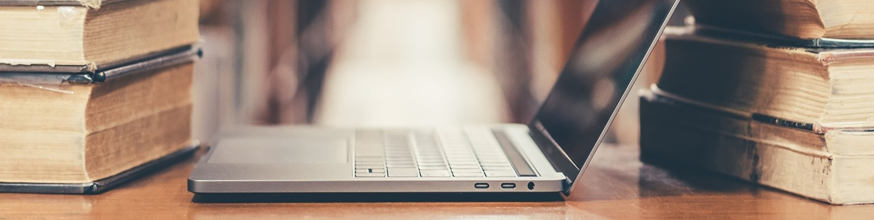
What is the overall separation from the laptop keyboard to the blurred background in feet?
5.25

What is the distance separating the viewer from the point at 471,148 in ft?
2.48

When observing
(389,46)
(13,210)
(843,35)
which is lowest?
(389,46)

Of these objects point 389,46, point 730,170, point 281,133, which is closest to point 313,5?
point 389,46

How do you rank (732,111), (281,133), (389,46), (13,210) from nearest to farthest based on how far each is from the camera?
(13,210), (732,111), (281,133), (389,46)

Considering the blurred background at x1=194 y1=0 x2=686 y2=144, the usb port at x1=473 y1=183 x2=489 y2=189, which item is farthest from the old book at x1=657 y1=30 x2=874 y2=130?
the blurred background at x1=194 y1=0 x2=686 y2=144

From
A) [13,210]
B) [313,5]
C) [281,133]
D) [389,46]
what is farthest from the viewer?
[389,46]

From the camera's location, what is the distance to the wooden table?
1.98 feet

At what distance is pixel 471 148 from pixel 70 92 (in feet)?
1.08

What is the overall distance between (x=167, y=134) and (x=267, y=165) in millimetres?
190

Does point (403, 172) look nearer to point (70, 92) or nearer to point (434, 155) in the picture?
point (434, 155)

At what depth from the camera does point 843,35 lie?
0.64 meters

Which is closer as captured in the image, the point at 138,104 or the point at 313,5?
the point at 138,104

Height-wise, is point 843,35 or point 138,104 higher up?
point 843,35

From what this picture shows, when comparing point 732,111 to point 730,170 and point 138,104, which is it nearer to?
point 730,170
